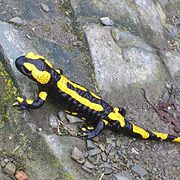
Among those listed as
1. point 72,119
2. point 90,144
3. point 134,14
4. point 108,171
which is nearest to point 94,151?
point 90,144

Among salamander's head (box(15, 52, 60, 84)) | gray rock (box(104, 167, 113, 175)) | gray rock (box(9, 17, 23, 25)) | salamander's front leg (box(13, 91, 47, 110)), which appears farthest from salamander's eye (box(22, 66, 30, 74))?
gray rock (box(104, 167, 113, 175))

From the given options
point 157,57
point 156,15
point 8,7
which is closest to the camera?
point 8,7

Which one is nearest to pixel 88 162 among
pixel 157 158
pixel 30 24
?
pixel 157 158

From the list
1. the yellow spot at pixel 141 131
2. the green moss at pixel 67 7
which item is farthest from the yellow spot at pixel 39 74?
the green moss at pixel 67 7

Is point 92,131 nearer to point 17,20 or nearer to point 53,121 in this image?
point 53,121

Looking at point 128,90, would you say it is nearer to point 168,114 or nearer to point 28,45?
point 168,114

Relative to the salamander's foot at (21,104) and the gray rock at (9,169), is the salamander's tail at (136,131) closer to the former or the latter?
the salamander's foot at (21,104)

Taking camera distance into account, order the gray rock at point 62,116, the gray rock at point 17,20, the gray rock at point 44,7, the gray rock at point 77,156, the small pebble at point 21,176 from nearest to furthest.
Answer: the small pebble at point 21,176 < the gray rock at point 77,156 < the gray rock at point 62,116 < the gray rock at point 17,20 < the gray rock at point 44,7
